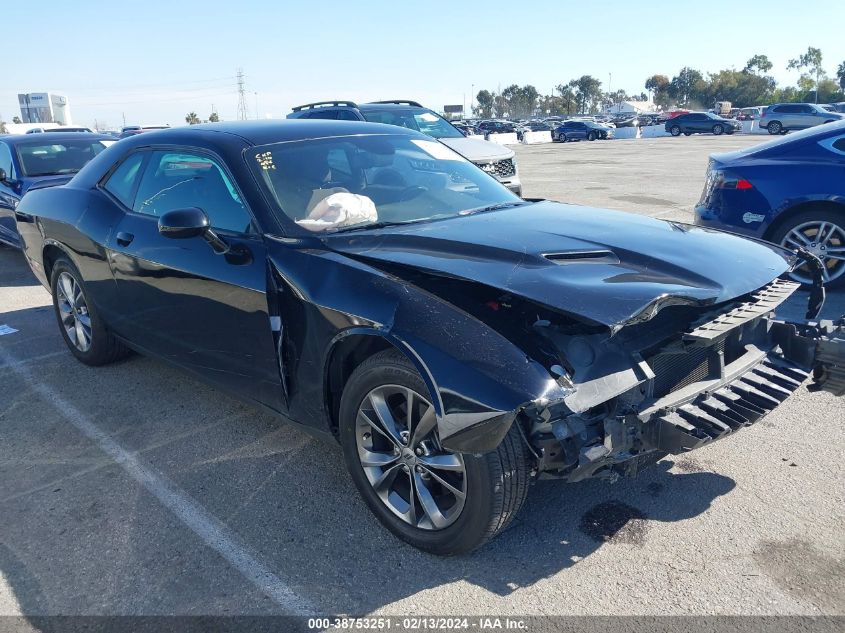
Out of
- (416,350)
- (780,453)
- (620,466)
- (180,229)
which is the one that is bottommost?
(780,453)

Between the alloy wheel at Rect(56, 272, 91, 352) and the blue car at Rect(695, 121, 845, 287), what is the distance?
5346 mm

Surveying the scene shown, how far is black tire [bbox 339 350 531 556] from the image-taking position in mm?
2545

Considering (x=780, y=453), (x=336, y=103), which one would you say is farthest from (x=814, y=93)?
(x=780, y=453)

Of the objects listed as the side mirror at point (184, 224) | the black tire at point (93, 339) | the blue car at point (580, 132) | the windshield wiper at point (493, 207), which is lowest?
the blue car at point (580, 132)

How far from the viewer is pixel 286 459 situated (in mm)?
3701

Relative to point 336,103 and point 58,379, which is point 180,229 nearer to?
point 58,379

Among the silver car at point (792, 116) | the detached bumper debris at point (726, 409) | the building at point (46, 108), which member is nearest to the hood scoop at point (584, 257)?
Result: the detached bumper debris at point (726, 409)

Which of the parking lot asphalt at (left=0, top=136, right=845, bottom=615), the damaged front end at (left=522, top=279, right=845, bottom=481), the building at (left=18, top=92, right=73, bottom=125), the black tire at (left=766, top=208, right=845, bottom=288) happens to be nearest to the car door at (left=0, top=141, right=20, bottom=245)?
the parking lot asphalt at (left=0, top=136, right=845, bottom=615)

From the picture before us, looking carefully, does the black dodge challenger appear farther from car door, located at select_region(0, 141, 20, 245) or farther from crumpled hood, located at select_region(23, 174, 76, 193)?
car door, located at select_region(0, 141, 20, 245)

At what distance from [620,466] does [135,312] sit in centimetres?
307

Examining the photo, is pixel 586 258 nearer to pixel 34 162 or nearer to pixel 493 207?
pixel 493 207

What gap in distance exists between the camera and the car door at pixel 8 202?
873 centimetres

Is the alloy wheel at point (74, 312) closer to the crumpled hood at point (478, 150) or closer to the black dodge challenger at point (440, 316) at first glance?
the black dodge challenger at point (440, 316)

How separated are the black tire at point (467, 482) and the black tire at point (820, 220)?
452 cm
